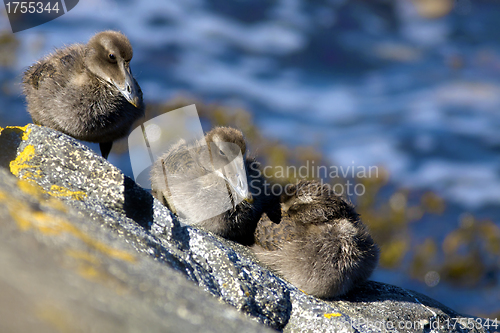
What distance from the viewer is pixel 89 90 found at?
445cm

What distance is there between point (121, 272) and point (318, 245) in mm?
2726

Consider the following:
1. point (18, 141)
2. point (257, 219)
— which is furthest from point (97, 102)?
point (257, 219)

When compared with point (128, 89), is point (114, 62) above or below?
above

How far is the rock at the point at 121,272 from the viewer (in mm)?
1342

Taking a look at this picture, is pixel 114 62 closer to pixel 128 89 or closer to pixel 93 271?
pixel 128 89

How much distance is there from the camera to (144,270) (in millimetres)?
1758

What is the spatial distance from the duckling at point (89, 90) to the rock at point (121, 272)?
0.90 m

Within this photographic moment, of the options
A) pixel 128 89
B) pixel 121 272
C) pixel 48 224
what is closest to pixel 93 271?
pixel 121 272

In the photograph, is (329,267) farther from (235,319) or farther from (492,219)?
(492,219)

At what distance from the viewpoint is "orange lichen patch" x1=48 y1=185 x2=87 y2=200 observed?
310 cm

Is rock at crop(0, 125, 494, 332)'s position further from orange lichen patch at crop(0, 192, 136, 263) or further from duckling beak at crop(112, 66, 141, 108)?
duckling beak at crop(112, 66, 141, 108)

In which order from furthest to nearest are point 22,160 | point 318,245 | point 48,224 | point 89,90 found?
point 89,90
point 318,245
point 22,160
point 48,224

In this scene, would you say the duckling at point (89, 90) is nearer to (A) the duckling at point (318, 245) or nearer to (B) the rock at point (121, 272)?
(B) the rock at point (121, 272)

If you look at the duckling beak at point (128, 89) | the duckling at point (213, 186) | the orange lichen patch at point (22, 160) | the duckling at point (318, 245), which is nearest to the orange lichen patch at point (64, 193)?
the orange lichen patch at point (22, 160)
